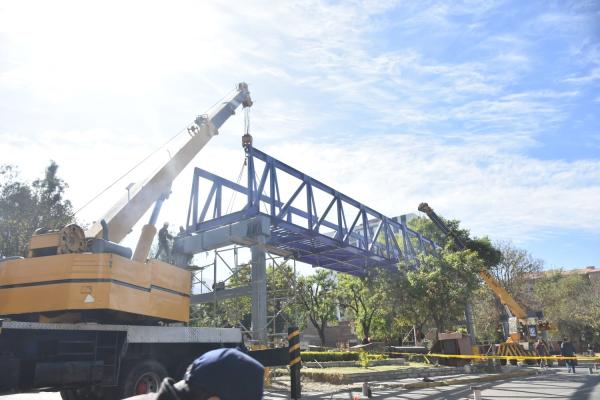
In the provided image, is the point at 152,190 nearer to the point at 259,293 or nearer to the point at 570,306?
the point at 259,293

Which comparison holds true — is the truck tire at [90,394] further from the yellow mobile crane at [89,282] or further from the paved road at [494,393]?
the paved road at [494,393]

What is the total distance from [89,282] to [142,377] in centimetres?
201

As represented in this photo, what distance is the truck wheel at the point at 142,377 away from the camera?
25.5 ft

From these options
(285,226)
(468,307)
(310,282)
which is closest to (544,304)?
(310,282)

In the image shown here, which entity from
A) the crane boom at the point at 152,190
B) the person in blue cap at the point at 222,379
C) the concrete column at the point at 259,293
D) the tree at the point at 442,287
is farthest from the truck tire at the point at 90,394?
the tree at the point at 442,287

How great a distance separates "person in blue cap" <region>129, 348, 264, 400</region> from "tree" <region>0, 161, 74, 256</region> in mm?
27808

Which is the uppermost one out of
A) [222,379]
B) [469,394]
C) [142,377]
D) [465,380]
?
[222,379]

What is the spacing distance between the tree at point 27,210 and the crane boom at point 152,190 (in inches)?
614

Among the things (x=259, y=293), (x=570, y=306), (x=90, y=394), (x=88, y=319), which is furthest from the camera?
(x=570, y=306)

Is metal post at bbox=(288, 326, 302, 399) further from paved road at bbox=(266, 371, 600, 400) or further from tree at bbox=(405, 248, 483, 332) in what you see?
tree at bbox=(405, 248, 483, 332)

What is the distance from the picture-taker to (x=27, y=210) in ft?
94.3

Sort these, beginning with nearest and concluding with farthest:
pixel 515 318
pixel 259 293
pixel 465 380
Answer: pixel 465 380 → pixel 259 293 → pixel 515 318

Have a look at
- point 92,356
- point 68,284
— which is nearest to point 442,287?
point 92,356

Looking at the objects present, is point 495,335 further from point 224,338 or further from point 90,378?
point 90,378
